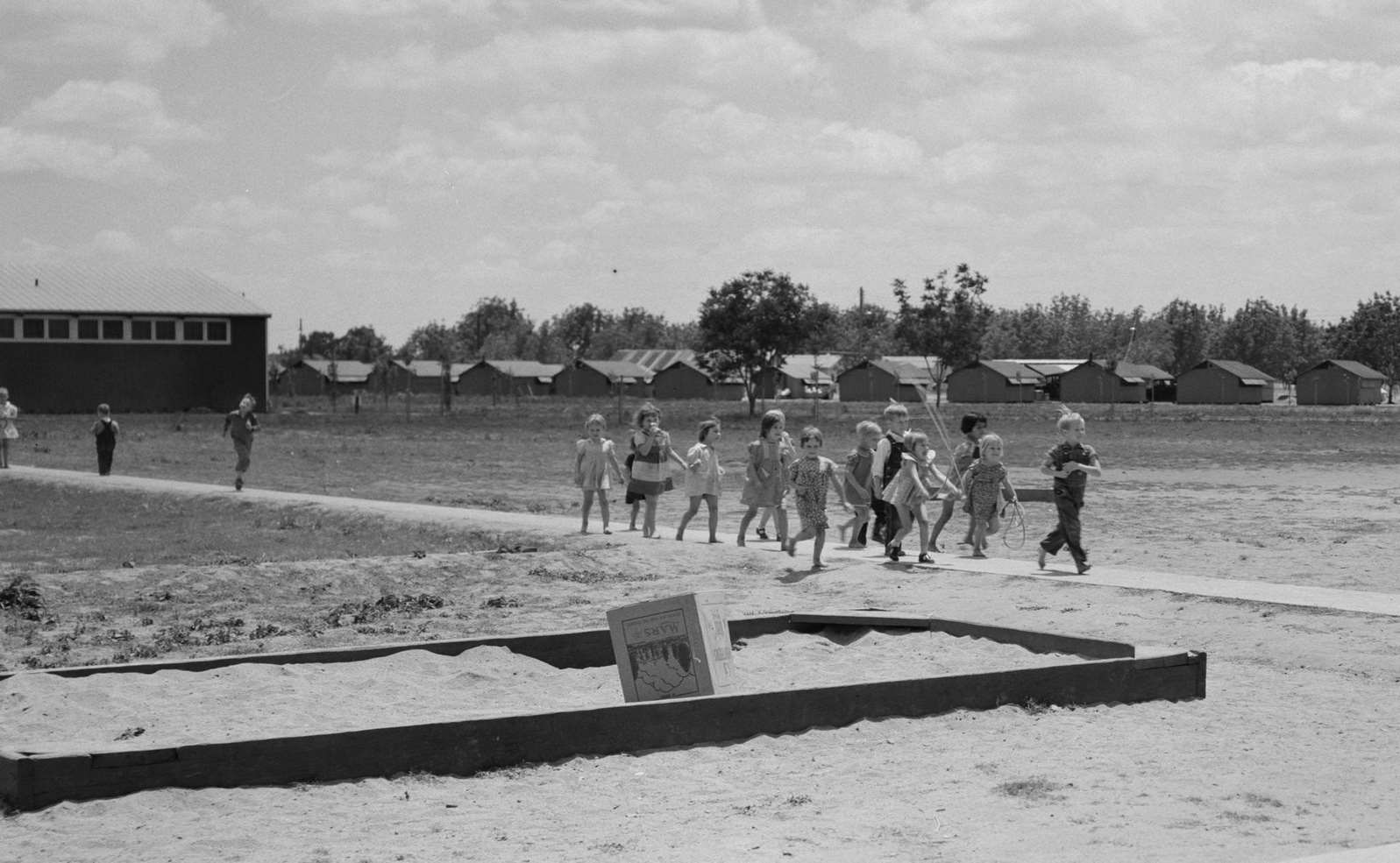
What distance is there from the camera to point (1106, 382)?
107375 millimetres

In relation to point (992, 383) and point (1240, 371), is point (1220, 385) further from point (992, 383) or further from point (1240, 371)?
point (992, 383)

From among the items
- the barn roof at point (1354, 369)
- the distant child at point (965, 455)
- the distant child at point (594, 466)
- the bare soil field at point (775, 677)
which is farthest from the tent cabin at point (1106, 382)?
the distant child at point (594, 466)

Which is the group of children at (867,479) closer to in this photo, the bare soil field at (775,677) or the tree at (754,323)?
the bare soil field at (775,677)

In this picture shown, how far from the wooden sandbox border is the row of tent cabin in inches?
2760

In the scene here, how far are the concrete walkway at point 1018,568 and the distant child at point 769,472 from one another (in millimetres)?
777

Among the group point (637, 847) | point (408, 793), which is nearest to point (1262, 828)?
point (637, 847)

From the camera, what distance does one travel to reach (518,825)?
22.0ft

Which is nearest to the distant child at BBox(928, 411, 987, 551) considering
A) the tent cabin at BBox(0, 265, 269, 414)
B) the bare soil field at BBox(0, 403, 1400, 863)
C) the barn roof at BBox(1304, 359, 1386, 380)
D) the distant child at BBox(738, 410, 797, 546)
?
the bare soil field at BBox(0, 403, 1400, 863)

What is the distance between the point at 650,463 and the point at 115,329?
59.5m

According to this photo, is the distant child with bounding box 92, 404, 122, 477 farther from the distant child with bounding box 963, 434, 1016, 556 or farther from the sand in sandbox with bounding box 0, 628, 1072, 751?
the sand in sandbox with bounding box 0, 628, 1072, 751

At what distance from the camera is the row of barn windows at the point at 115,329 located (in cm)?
6981

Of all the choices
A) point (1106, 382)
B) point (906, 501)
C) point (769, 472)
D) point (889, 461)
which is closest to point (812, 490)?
point (906, 501)

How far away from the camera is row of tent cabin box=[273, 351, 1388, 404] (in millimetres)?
103500

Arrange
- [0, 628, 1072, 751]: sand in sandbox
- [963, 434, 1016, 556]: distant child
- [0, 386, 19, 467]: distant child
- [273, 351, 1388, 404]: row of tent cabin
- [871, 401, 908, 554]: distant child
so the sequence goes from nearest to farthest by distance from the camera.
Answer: [0, 628, 1072, 751]: sand in sandbox → [871, 401, 908, 554]: distant child → [963, 434, 1016, 556]: distant child → [0, 386, 19, 467]: distant child → [273, 351, 1388, 404]: row of tent cabin
